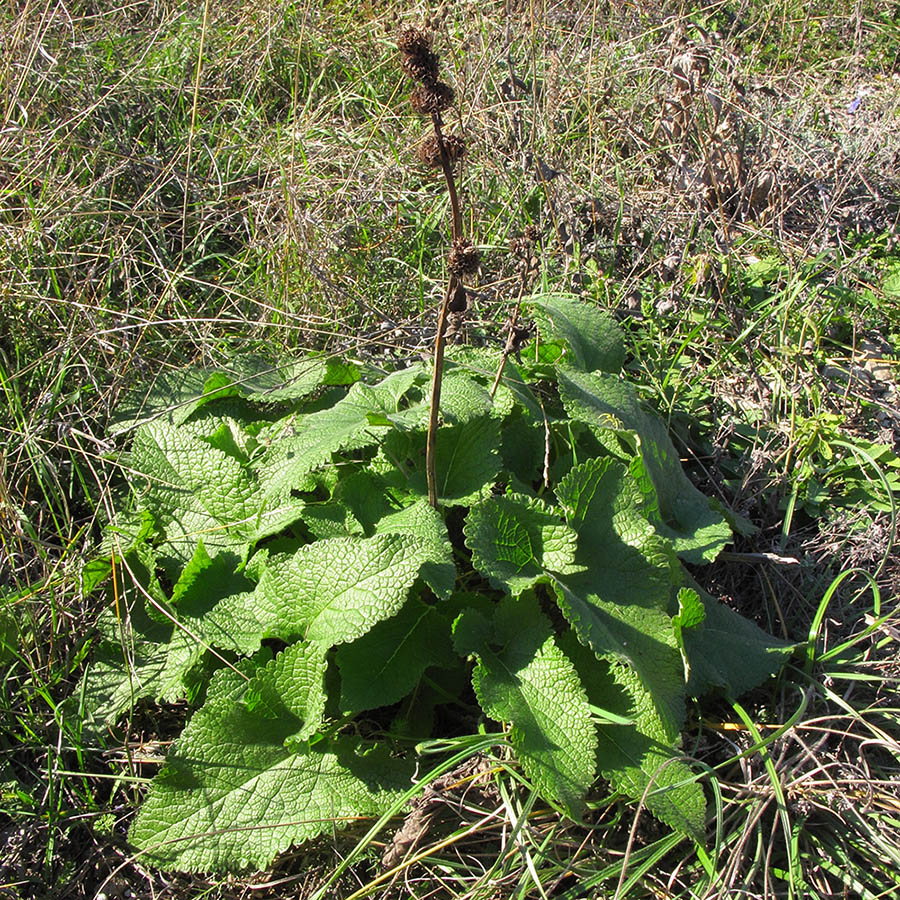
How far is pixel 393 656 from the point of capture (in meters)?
1.91

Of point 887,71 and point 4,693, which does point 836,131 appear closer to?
point 887,71

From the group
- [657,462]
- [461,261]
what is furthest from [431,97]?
[657,462]

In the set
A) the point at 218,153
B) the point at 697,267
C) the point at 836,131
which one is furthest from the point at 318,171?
the point at 836,131

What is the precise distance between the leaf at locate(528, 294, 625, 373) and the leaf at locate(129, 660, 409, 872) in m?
Answer: 1.11

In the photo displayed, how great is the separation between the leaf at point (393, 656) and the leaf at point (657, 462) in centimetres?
55

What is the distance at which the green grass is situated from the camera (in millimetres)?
1883

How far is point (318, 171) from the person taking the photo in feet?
11.2

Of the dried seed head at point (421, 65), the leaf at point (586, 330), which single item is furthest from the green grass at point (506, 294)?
the dried seed head at point (421, 65)

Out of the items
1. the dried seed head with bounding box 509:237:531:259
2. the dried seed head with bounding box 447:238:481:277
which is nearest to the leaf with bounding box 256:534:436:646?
the dried seed head with bounding box 447:238:481:277

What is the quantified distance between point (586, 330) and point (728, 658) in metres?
0.91

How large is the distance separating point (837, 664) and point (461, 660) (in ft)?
2.86

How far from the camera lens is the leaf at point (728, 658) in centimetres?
199

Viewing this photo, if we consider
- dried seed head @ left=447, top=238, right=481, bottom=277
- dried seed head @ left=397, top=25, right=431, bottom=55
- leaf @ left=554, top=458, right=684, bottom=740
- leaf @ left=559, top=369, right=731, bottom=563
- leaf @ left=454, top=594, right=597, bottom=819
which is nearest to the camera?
dried seed head @ left=397, top=25, right=431, bottom=55

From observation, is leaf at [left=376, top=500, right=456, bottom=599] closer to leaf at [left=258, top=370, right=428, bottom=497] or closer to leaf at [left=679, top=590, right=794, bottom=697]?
leaf at [left=258, top=370, right=428, bottom=497]
